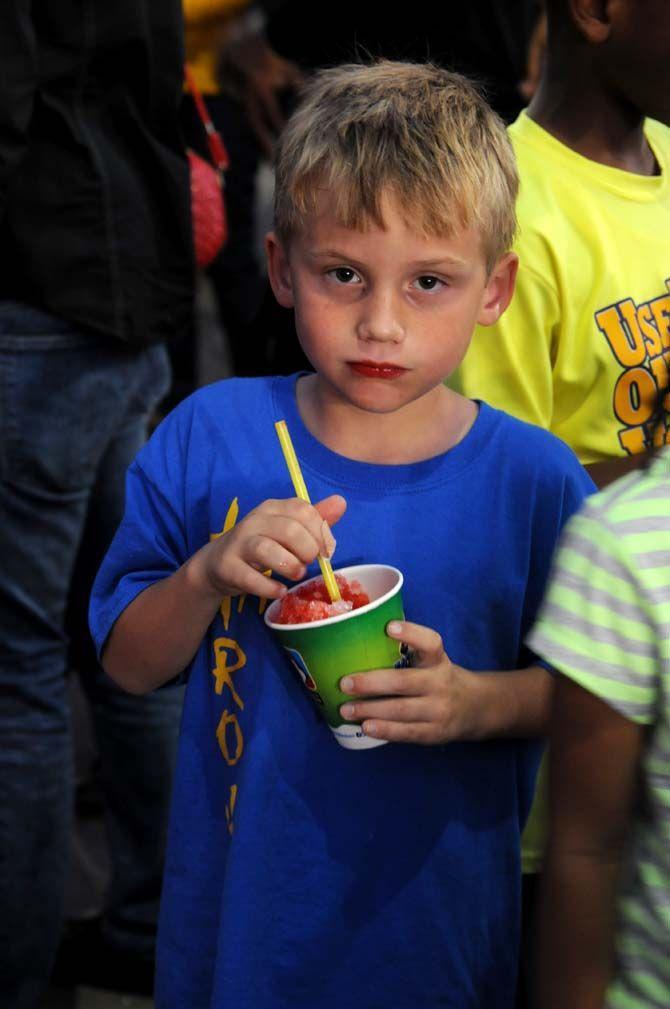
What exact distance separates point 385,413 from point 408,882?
1.89 feet

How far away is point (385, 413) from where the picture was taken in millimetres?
1823

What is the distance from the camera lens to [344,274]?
5.77ft

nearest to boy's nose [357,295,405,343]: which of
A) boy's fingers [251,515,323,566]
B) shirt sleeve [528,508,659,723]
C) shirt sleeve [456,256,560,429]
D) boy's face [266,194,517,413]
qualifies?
boy's face [266,194,517,413]

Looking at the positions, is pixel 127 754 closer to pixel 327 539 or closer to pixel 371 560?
pixel 371 560

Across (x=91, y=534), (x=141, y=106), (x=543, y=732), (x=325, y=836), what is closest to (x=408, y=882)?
(x=325, y=836)

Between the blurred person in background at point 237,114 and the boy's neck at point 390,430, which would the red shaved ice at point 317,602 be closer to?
the boy's neck at point 390,430

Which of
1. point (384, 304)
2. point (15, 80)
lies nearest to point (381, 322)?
point (384, 304)

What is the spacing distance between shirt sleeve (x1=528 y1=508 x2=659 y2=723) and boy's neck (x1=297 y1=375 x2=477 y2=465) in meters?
0.53

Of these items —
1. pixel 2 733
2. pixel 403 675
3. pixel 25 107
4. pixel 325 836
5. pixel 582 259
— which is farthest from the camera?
pixel 2 733

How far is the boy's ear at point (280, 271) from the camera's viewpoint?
73.7 inches

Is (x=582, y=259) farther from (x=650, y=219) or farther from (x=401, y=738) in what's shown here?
(x=401, y=738)

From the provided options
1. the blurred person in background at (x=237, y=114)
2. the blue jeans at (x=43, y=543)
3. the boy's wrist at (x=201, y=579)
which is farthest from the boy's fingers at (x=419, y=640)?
the blurred person in background at (x=237, y=114)

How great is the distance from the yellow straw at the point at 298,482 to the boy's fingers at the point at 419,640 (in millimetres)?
83

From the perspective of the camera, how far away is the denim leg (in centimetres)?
296
